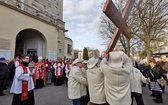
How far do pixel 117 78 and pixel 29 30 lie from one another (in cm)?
1479

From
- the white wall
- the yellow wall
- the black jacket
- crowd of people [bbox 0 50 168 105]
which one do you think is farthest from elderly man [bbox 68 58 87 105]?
the white wall

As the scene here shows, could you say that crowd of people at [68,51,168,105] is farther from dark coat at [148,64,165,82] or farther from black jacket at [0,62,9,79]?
black jacket at [0,62,9,79]

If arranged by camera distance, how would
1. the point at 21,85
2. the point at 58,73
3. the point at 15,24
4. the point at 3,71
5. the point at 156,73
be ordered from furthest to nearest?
the point at 15,24
the point at 58,73
the point at 3,71
the point at 156,73
the point at 21,85

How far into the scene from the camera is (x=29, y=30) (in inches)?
611

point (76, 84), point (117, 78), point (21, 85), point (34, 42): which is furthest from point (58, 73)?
point (117, 78)

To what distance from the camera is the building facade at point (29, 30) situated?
10664mm

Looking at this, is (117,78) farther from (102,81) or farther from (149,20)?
→ (149,20)

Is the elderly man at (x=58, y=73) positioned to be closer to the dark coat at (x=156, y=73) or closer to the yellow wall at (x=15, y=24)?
the yellow wall at (x=15, y=24)

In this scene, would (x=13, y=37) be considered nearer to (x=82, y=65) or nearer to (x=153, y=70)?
(x=82, y=65)

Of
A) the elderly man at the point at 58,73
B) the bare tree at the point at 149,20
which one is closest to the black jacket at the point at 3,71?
the elderly man at the point at 58,73

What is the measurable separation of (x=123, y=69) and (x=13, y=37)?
1085 cm

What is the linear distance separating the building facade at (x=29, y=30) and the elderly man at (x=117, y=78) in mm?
9741

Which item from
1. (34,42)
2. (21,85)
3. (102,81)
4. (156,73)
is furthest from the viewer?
(34,42)

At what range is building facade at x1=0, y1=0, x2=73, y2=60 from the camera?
10664mm
